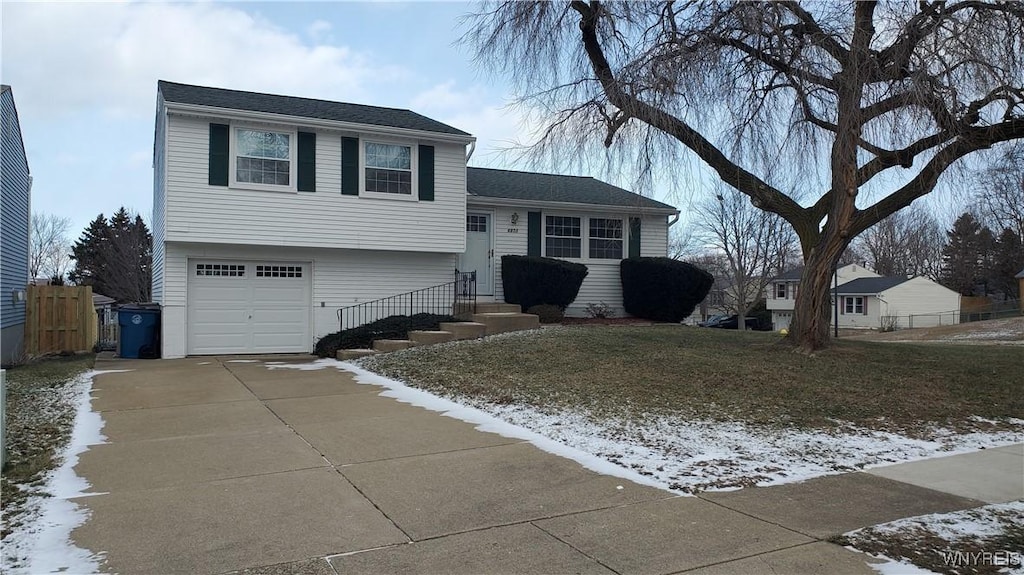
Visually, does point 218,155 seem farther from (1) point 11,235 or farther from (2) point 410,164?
(1) point 11,235

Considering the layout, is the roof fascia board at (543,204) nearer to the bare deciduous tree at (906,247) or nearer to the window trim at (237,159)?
the window trim at (237,159)

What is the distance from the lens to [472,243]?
A: 56.1 feet

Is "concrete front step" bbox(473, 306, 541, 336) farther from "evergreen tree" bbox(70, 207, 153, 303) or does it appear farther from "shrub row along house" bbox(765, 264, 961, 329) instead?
"shrub row along house" bbox(765, 264, 961, 329)

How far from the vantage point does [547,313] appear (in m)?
16.2

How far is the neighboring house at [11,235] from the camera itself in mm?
12789

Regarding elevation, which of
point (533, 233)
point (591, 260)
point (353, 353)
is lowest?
point (353, 353)

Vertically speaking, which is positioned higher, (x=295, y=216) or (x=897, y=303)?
(x=295, y=216)

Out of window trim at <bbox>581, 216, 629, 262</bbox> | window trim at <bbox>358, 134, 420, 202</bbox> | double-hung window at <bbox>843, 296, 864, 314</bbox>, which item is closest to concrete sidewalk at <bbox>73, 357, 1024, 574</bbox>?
window trim at <bbox>358, 134, 420, 202</bbox>

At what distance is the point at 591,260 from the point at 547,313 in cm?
270

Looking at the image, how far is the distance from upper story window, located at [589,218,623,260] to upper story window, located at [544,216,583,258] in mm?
429

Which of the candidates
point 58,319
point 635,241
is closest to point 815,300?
point 635,241

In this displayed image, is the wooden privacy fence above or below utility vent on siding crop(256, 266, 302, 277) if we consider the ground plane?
below

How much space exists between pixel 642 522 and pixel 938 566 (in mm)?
1646

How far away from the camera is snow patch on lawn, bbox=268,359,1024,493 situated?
5.66 m
